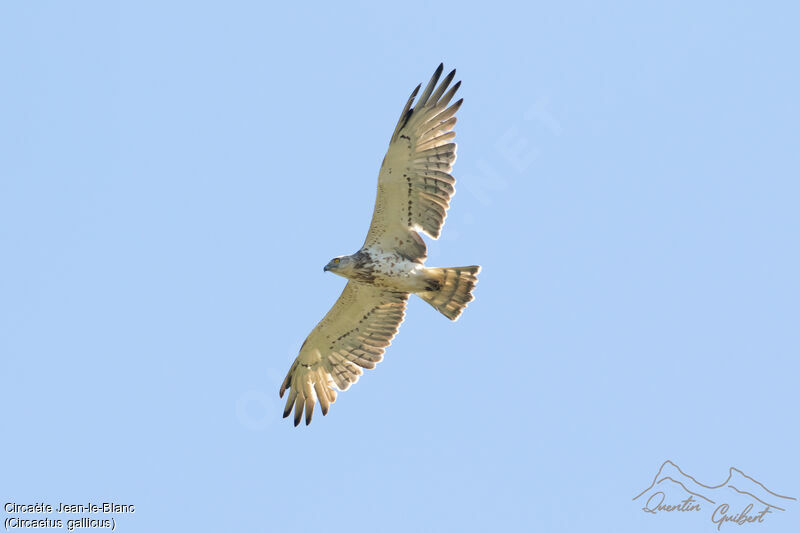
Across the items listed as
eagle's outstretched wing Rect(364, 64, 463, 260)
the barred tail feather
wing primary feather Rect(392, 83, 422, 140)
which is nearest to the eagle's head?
eagle's outstretched wing Rect(364, 64, 463, 260)

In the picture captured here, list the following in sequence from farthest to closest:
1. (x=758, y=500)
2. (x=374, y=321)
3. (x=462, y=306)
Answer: (x=374, y=321)
(x=462, y=306)
(x=758, y=500)

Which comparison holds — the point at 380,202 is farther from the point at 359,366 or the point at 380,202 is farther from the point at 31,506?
the point at 31,506

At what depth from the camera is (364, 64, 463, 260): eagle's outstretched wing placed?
10945 millimetres

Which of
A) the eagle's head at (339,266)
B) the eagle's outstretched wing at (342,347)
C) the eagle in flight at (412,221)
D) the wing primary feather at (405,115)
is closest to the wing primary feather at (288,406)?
the eagle's outstretched wing at (342,347)

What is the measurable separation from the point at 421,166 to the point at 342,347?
2.93 m

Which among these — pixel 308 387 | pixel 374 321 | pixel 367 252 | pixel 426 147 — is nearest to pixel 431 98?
pixel 426 147

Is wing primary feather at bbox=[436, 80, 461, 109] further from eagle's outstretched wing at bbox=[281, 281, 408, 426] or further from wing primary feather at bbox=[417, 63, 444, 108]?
eagle's outstretched wing at bbox=[281, 281, 408, 426]

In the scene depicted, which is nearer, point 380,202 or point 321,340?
point 380,202

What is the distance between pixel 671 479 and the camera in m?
11.0

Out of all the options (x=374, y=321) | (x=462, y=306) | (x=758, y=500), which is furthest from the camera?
(x=374, y=321)

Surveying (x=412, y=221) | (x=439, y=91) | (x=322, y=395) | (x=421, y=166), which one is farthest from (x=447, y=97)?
(x=322, y=395)

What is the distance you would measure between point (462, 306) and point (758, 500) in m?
4.11

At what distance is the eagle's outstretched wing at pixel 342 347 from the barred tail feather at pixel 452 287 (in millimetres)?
883

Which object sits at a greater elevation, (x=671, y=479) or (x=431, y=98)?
(x=431, y=98)
